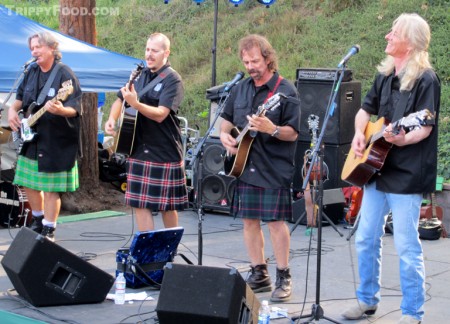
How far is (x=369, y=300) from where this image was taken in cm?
475

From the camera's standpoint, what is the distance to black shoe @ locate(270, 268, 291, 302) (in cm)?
521

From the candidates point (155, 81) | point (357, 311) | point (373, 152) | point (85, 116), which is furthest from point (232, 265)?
point (85, 116)

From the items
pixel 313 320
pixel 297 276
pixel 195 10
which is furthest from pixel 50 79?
pixel 195 10

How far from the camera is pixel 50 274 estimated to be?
4863 mm

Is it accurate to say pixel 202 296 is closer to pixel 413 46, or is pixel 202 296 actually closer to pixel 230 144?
pixel 230 144

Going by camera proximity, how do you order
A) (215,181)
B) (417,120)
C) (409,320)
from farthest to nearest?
(215,181)
(409,320)
(417,120)

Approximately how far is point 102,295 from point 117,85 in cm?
398

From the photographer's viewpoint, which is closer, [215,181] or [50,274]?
[50,274]

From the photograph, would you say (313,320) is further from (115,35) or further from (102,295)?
(115,35)

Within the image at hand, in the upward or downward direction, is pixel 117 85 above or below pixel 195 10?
below

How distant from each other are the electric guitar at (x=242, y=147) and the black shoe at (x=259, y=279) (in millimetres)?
700

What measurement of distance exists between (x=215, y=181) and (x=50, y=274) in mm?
4391

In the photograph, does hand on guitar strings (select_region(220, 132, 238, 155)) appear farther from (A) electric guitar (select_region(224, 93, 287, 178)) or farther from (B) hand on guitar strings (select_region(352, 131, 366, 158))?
(B) hand on guitar strings (select_region(352, 131, 366, 158))

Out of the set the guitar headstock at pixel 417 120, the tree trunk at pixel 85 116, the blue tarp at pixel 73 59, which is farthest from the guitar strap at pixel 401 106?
the tree trunk at pixel 85 116
